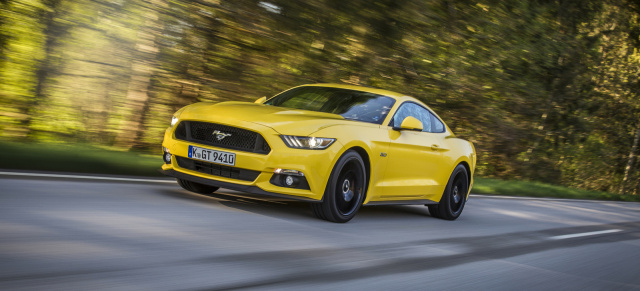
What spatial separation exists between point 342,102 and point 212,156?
1.77m

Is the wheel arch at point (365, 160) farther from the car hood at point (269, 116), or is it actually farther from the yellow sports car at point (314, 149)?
the car hood at point (269, 116)

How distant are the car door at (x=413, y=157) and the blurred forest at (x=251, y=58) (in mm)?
4376

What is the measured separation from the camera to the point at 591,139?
29.8 metres

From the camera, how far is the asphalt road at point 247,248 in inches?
152

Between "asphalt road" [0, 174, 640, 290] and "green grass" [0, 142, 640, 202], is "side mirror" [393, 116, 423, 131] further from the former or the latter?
"green grass" [0, 142, 640, 202]

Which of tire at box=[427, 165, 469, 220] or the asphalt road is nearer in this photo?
the asphalt road

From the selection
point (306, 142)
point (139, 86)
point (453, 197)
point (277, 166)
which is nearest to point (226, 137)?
point (277, 166)

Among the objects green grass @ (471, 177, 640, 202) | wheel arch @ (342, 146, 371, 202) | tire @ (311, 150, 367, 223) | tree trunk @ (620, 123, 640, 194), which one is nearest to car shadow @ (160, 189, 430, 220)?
tire @ (311, 150, 367, 223)

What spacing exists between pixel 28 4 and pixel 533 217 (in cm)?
809

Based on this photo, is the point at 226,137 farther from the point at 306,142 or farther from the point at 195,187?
the point at 195,187

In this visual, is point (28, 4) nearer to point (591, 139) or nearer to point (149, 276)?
point (149, 276)

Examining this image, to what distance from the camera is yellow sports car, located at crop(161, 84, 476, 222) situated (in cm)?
605

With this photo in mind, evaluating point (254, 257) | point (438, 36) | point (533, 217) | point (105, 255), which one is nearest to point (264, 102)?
point (254, 257)

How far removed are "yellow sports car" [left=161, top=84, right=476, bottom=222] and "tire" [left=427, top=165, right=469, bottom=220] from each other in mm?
677
